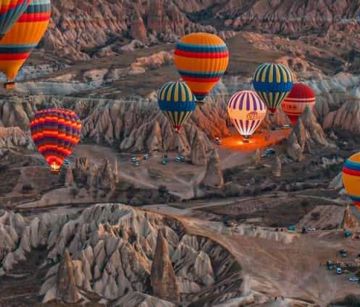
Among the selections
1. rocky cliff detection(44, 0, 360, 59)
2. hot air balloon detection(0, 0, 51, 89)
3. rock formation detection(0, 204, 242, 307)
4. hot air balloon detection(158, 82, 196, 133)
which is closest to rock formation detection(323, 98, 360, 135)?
hot air balloon detection(158, 82, 196, 133)

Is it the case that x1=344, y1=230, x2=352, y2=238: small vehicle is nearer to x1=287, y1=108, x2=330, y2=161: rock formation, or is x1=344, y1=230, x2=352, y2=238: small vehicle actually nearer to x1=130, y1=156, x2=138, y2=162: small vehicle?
x1=287, y1=108, x2=330, y2=161: rock formation

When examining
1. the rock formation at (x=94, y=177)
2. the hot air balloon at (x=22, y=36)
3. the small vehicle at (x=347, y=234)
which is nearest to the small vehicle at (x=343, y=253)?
the small vehicle at (x=347, y=234)

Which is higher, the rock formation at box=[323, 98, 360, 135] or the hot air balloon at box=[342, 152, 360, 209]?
the hot air balloon at box=[342, 152, 360, 209]

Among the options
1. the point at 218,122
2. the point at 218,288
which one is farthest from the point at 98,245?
the point at 218,122

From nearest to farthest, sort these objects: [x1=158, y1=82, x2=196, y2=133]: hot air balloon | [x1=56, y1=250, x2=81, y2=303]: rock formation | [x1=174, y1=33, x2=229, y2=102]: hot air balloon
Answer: [x1=56, y1=250, x2=81, y2=303]: rock formation, [x1=174, y1=33, x2=229, y2=102]: hot air balloon, [x1=158, y1=82, x2=196, y2=133]: hot air balloon

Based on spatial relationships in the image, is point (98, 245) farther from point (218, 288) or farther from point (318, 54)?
point (318, 54)

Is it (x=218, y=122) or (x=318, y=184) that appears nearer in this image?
(x=318, y=184)

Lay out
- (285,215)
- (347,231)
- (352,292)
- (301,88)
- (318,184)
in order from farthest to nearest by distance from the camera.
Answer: (301,88) < (318,184) < (285,215) < (347,231) < (352,292)

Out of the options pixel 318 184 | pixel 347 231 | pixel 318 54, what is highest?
pixel 347 231
